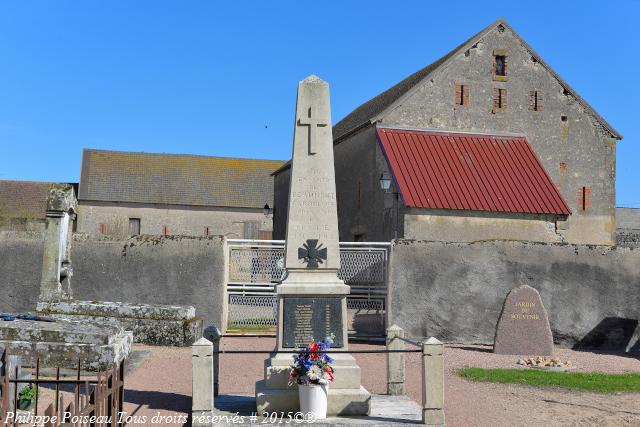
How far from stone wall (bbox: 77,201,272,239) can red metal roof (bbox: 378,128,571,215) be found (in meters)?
23.1

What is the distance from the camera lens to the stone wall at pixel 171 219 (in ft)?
145

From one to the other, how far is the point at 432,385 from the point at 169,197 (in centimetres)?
3913

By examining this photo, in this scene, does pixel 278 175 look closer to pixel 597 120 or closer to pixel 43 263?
pixel 597 120

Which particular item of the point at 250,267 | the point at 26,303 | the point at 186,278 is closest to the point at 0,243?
the point at 26,303

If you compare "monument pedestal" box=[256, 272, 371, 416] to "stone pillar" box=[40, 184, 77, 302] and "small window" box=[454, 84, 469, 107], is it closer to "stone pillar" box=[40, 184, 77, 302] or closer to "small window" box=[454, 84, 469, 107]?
"stone pillar" box=[40, 184, 77, 302]

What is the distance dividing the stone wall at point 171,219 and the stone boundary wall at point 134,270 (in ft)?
88.8

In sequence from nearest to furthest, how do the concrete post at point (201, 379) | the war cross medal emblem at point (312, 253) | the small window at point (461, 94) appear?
the concrete post at point (201, 379) → the war cross medal emblem at point (312, 253) → the small window at point (461, 94)

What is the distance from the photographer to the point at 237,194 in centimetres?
4688

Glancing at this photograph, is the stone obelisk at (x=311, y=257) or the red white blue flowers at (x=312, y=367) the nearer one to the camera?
the red white blue flowers at (x=312, y=367)

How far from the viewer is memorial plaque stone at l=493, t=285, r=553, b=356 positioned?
14.6 metres

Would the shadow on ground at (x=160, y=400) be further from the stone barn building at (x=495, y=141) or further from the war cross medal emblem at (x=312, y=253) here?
the stone barn building at (x=495, y=141)

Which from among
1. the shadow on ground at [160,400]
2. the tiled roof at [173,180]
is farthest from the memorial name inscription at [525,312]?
the tiled roof at [173,180]

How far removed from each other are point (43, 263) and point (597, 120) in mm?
19103

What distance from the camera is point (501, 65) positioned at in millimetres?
24500
